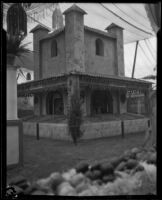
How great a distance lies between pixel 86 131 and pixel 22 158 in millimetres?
1237

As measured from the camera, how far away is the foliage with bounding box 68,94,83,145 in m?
3.22

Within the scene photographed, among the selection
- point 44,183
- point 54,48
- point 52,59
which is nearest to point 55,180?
point 44,183

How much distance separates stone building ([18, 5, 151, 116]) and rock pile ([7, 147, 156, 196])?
97 cm

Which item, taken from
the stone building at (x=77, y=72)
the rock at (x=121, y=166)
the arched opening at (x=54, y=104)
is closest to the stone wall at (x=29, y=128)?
the stone building at (x=77, y=72)

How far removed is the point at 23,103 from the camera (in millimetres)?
3168

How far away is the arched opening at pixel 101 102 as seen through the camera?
346 cm

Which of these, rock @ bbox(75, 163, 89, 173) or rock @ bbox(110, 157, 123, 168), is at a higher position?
rock @ bbox(110, 157, 123, 168)

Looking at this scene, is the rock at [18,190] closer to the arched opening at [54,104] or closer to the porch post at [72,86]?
the arched opening at [54,104]

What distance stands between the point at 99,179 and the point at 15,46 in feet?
8.12

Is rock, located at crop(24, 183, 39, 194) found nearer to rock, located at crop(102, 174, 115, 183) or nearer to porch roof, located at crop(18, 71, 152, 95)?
rock, located at crop(102, 174, 115, 183)

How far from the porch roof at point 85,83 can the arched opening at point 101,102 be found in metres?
0.17

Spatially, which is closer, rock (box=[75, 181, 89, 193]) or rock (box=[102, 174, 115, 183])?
rock (box=[75, 181, 89, 193])

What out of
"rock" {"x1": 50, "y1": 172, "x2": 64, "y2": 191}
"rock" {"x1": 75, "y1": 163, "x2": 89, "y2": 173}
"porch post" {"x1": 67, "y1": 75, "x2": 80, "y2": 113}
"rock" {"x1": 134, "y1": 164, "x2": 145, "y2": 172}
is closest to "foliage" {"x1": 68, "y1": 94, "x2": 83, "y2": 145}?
"porch post" {"x1": 67, "y1": 75, "x2": 80, "y2": 113}
